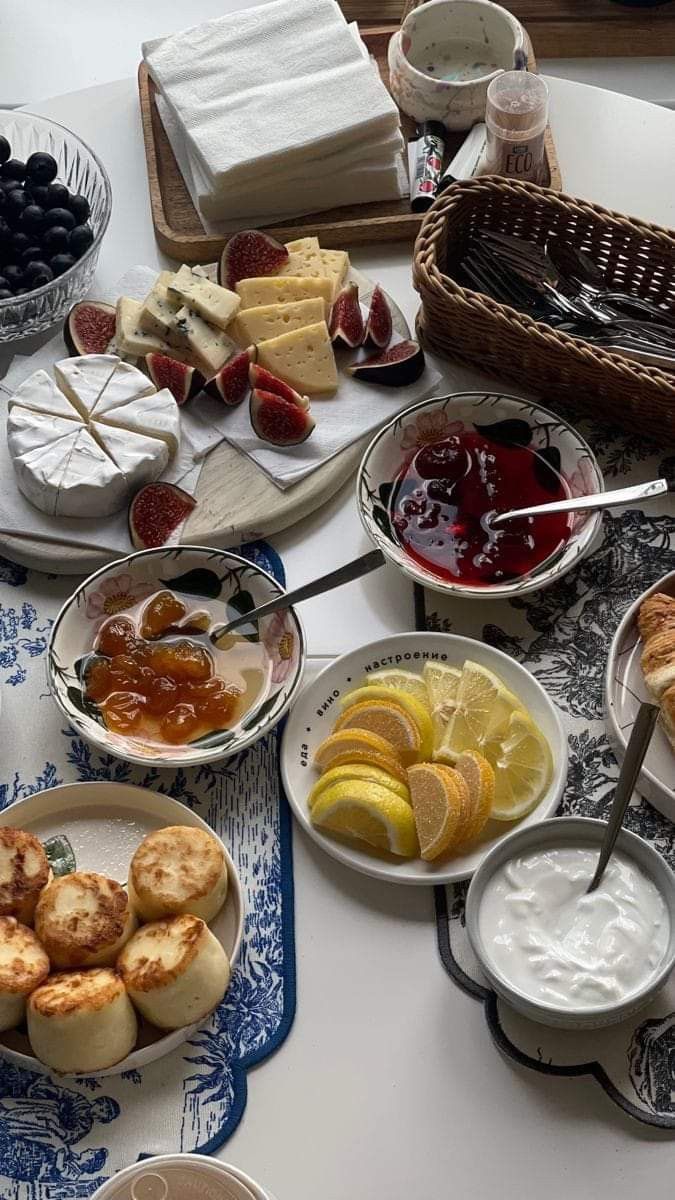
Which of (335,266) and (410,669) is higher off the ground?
(335,266)

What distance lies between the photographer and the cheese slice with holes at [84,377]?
2176mm

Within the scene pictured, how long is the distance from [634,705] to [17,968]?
0.93 meters

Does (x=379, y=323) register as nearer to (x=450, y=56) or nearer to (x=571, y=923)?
(x=450, y=56)

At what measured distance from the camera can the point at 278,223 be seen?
255 cm

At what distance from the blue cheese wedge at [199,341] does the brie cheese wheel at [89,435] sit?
0.38ft

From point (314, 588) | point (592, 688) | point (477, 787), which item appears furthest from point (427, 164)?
point (477, 787)

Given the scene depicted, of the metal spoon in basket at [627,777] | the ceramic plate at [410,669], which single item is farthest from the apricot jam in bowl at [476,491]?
the metal spoon in basket at [627,777]

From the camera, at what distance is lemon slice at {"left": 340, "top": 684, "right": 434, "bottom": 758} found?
176 centimetres

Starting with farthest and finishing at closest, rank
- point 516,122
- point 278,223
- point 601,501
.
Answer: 1. point 278,223
2. point 516,122
3. point 601,501

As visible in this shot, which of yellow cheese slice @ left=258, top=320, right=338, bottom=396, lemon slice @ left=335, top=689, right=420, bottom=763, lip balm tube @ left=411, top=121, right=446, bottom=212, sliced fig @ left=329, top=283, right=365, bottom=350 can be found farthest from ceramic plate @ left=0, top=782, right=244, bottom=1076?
lip balm tube @ left=411, top=121, right=446, bottom=212

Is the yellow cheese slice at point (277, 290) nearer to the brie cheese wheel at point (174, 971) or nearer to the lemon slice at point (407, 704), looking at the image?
the lemon slice at point (407, 704)

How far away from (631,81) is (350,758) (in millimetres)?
2502

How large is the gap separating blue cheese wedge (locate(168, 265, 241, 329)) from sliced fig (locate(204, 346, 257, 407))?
0.08 metres

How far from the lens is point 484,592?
1948mm
